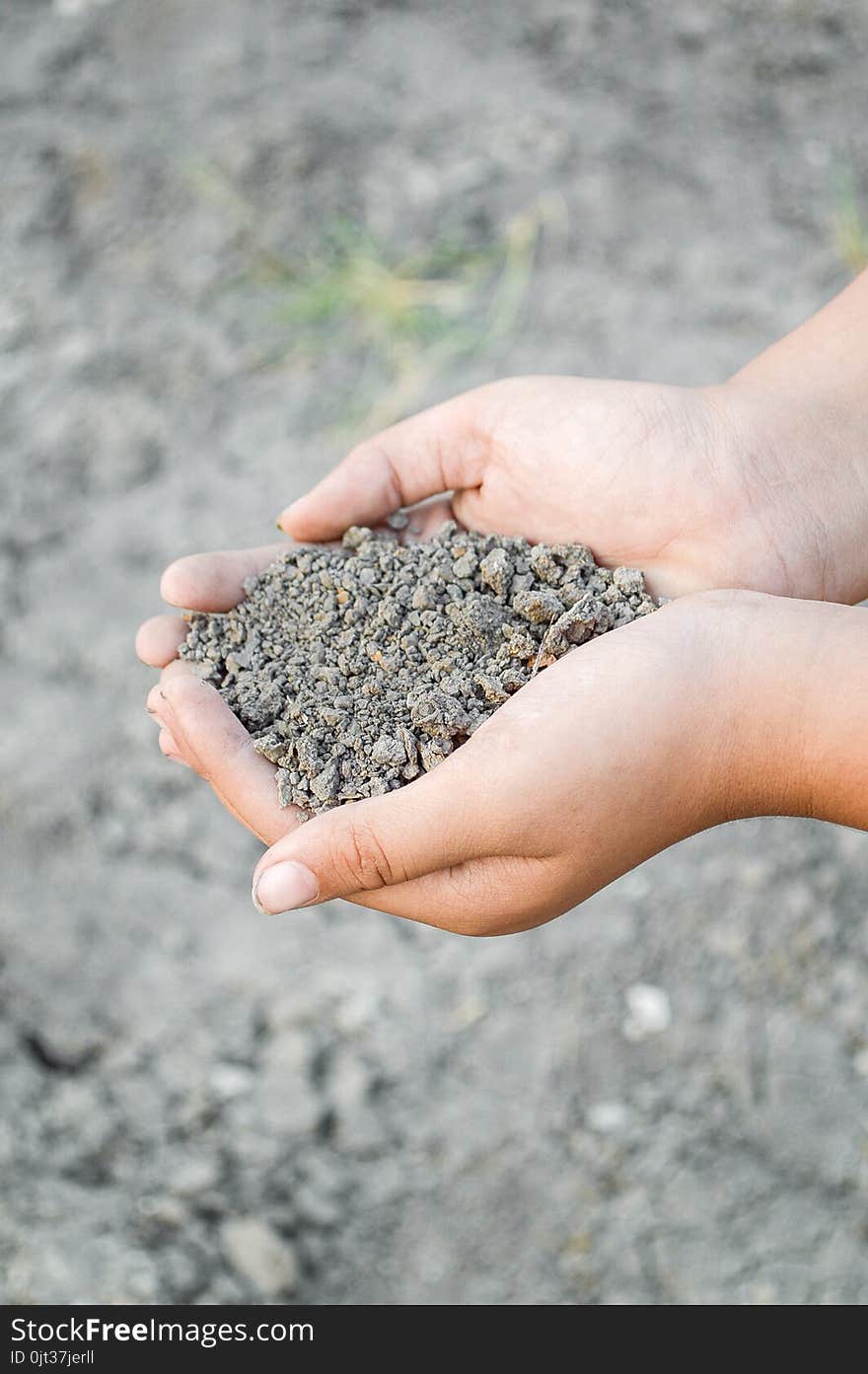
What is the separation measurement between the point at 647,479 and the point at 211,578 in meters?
0.64

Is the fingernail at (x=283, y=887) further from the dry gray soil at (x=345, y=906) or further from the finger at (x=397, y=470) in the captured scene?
the dry gray soil at (x=345, y=906)

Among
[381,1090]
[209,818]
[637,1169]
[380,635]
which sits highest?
[380,635]

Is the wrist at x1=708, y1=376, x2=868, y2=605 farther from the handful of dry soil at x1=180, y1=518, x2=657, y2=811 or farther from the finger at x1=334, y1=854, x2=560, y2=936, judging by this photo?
the finger at x1=334, y1=854, x2=560, y2=936

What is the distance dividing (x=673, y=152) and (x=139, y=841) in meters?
2.28

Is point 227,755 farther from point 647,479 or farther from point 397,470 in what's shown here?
point 647,479

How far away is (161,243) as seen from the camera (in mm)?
2926

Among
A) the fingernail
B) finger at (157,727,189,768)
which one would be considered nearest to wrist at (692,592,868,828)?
the fingernail

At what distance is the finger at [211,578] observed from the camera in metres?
1.55

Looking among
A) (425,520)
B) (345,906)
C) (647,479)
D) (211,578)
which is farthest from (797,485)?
(345,906)

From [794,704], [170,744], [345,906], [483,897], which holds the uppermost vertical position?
[170,744]

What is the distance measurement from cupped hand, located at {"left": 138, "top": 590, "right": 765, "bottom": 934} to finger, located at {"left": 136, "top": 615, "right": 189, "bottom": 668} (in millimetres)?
127

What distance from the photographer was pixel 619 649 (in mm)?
1319

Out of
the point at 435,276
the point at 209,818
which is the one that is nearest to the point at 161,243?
the point at 435,276

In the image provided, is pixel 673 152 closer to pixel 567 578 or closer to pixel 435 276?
pixel 435 276
